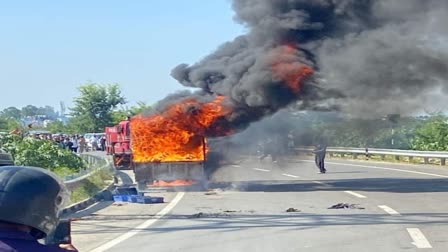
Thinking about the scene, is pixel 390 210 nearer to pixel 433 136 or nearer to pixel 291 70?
pixel 291 70

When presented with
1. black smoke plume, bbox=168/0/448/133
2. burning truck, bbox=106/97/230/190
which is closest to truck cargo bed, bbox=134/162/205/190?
burning truck, bbox=106/97/230/190

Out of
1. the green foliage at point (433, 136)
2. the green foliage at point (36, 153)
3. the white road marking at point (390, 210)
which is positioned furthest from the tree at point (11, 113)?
the white road marking at point (390, 210)

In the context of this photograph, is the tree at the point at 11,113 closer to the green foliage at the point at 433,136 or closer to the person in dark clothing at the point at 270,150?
the green foliage at the point at 433,136

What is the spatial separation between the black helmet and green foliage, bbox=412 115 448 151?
45410 millimetres

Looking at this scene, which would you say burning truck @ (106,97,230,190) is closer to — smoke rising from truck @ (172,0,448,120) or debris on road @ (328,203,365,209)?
smoke rising from truck @ (172,0,448,120)

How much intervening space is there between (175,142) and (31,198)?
23.2m

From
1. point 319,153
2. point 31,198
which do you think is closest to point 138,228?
point 31,198

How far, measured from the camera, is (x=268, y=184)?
28.8 metres

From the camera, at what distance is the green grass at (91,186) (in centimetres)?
2283

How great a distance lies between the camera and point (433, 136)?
50281mm

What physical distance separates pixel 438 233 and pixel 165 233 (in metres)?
4.73

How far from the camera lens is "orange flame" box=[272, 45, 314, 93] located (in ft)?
82.3

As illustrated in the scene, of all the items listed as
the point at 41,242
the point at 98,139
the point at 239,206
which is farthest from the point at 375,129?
the point at 98,139

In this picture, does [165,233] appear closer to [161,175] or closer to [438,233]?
[438,233]
